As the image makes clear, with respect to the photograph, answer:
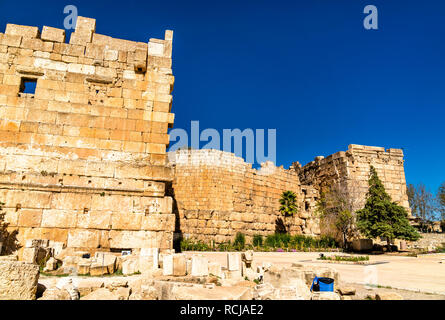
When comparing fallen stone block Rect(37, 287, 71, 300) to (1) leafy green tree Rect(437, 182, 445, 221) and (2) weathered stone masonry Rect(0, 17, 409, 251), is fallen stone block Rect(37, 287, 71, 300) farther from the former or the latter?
(1) leafy green tree Rect(437, 182, 445, 221)

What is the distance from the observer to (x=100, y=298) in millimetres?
3598

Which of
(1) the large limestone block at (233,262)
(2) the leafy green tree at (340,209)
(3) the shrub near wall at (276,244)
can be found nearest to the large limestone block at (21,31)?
(1) the large limestone block at (233,262)

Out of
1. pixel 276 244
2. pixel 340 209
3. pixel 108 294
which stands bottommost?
pixel 276 244

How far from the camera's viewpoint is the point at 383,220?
1780cm

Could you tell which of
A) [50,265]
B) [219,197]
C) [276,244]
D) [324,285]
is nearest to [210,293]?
→ [324,285]

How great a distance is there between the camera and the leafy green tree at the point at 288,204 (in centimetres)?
2188

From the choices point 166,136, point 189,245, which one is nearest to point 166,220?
point 166,136

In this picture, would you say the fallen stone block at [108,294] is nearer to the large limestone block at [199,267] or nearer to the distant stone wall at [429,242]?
the large limestone block at [199,267]

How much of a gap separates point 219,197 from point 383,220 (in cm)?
1030

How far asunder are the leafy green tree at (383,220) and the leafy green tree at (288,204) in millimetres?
4691

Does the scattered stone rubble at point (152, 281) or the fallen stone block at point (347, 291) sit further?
the fallen stone block at point (347, 291)

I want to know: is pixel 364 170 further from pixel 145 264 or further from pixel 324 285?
pixel 145 264

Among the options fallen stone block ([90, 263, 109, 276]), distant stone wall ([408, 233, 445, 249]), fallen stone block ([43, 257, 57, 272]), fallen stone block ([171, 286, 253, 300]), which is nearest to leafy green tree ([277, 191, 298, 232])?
distant stone wall ([408, 233, 445, 249])
